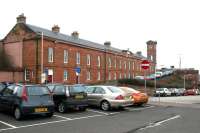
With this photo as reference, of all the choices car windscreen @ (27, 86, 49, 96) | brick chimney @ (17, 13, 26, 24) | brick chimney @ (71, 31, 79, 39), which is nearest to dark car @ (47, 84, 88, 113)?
car windscreen @ (27, 86, 49, 96)

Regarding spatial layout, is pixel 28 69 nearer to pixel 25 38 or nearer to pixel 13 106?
pixel 25 38

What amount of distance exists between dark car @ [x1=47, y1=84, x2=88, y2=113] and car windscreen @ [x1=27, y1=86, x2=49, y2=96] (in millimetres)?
2042

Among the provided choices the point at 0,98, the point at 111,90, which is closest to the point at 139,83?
the point at 111,90

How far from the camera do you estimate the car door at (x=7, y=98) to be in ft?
A: 49.8

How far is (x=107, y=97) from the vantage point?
1897cm

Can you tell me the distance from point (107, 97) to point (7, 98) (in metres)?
5.86

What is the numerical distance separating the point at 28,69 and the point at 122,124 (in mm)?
36009

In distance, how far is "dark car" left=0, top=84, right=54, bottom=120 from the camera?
14365mm

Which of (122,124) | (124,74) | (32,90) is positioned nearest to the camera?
(122,124)

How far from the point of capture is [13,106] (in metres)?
14.9

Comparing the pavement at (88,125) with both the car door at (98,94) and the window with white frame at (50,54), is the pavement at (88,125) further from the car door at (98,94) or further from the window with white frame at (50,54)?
the window with white frame at (50,54)

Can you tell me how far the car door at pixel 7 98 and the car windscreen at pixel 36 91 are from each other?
90cm

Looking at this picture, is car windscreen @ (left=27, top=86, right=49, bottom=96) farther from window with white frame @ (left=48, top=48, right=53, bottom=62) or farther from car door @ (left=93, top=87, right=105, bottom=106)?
window with white frame @ (left=48, top=48, right=53, bottom=62)

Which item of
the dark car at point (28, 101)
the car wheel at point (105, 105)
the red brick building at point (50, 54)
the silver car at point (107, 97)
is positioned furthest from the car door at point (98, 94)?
the red brick building at point (50, 54)
